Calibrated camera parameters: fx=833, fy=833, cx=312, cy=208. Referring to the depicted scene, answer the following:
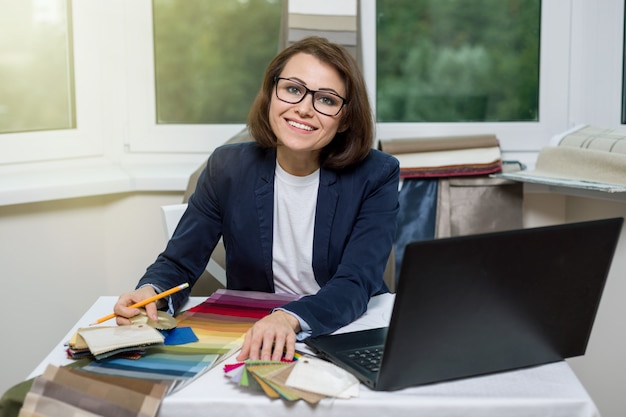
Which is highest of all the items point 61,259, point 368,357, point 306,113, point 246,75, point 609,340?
point 246,75

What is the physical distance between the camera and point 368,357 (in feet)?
4.49

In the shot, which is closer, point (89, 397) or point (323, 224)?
point (89, 397)

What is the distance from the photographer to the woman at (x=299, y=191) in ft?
6.17

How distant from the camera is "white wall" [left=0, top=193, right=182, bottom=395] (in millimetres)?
2699

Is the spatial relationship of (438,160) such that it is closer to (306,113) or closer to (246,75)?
(246,75)

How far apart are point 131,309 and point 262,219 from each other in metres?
0.49

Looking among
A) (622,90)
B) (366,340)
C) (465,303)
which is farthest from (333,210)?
(622,90)

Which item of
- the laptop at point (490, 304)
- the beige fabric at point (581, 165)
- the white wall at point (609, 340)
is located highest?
the beige fabric at point (581, 165)

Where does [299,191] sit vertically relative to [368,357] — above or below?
above

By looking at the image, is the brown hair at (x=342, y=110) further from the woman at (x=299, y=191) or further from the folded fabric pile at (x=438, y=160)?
the folded fabric pile at (x=438, y=160)

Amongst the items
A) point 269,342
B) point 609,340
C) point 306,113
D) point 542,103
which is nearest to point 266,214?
point 306,113

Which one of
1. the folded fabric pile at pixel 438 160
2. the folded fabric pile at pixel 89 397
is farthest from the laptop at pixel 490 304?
the folded fabric pile at pixel 438 160

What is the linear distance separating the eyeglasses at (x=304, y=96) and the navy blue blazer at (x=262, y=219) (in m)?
0.16

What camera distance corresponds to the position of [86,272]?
9.45ft
